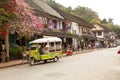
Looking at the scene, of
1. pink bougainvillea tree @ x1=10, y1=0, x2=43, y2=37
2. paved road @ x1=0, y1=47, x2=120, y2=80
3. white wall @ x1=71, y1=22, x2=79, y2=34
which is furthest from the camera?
white wall @ x1=71, y1=22, x2=79, y2=34

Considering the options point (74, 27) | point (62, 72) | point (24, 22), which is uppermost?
point (74, 27)

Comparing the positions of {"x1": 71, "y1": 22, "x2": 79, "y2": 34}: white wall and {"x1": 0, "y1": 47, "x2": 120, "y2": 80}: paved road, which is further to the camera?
{"x1": 71, "y1": 22, "x2": 79, "y2": 34}: white wall

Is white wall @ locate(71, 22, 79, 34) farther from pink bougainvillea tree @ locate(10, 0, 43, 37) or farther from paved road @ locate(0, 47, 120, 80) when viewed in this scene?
paved road @ locate(0, 47, 120, 80)

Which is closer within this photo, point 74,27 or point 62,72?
point 62,72

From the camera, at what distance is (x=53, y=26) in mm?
46344

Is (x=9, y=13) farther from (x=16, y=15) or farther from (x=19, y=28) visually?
(x=19, y=28)

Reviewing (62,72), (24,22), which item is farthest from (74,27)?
(62,72)

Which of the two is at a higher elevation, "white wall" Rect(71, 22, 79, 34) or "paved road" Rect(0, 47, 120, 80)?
"white wall" Rect(71, 22, 79, 34)

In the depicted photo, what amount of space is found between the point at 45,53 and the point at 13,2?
5.50 meters

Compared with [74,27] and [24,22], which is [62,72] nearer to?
[24,22]

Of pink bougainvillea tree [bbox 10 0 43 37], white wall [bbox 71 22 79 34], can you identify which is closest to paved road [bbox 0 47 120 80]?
pink bougainvillea tree [bbox 10 0 43 37]

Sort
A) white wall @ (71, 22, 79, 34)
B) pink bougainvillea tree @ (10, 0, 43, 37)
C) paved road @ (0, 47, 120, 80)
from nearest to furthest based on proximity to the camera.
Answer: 1. paved road @ (0, 47, 120, 80)
2. pink bougainvillea tree @ (10, 0, 43, 37)
3. white wall @ (71, 22, 79, 34)

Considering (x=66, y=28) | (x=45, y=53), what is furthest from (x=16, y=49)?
(x=66, y=28)

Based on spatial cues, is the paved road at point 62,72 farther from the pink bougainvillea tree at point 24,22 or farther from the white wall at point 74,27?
the white wall at point 74,27
